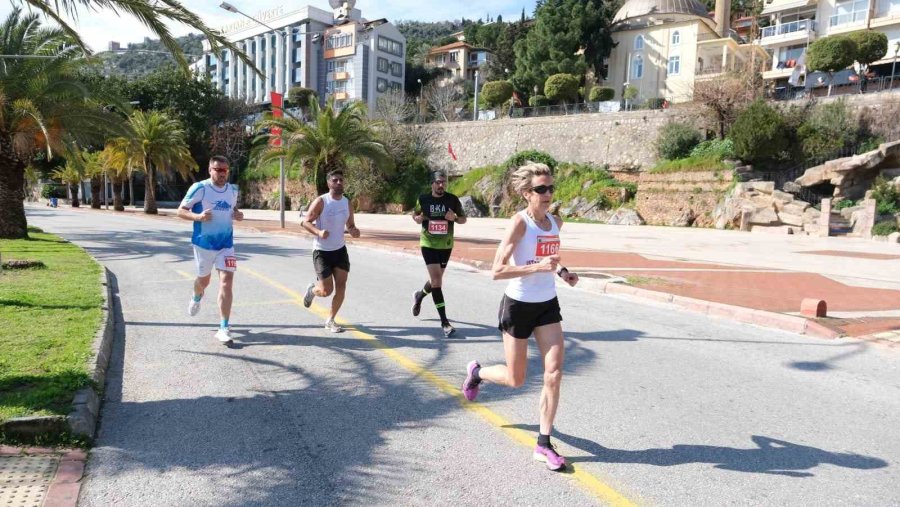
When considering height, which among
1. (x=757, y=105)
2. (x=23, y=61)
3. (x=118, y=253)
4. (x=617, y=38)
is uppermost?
(x=617, y=38)

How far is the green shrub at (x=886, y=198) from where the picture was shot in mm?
23328

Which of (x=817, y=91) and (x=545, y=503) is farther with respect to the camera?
(x=817, y=91)

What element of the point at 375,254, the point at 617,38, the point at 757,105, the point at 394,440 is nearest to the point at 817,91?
the point at 757,105

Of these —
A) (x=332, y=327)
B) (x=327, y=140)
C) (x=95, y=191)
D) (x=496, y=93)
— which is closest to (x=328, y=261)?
(x=332, y=327)

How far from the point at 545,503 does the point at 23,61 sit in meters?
18.8

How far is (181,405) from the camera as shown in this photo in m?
4.66

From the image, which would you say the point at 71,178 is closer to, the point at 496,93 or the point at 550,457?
the point at 496,93

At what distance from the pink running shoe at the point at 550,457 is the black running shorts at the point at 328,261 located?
3.87 metres

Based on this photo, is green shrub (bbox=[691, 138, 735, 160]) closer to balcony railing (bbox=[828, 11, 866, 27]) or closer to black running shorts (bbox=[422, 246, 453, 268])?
balcony railing (bbox=[828, 11, 866, 27])

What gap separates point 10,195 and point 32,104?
272cm

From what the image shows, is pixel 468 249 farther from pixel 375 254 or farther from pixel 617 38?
pixel 617 38

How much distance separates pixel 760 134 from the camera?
1107 inches

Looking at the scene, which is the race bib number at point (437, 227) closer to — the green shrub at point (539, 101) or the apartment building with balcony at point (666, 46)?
the apartment building with balcony at point (666, 46)

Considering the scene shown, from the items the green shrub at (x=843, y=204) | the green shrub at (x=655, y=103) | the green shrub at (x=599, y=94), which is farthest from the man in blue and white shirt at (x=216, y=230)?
the green shrub at (x=599, y=94)
